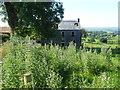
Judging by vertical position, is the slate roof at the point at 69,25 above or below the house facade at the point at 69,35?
above

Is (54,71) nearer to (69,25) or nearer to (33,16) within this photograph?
(33,16)

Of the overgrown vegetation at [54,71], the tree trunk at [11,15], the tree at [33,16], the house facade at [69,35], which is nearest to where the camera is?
the overgrown vegetation at [54,71]

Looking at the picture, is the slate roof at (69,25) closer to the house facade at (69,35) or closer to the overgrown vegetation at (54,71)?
the house facade at (69,35)

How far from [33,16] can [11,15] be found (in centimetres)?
154

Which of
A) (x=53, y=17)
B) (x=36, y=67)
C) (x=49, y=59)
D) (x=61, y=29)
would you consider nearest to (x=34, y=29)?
(x=53, y=17)

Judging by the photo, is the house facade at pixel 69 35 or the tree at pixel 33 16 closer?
the tree at pixel 33 16

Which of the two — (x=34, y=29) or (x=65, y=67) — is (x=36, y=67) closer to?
(x=65, y=67)

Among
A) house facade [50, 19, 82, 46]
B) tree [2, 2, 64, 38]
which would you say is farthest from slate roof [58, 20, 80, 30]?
tree [2, 2, 64, 38]

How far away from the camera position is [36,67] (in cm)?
268

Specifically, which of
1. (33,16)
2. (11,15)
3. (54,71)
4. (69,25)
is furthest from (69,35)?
(54,71)

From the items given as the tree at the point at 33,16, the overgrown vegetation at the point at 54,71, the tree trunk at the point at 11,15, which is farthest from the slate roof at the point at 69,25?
the overgrown vegetation at the point at 54,71

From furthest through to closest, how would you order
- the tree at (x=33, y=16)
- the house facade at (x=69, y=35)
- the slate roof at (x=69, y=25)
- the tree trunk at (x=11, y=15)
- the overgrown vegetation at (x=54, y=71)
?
the slate roof at (x=69, y=25) → the house facade at (x=69, y=35) → the tree trunk at (x=11, y=15) → the tree at (x=33, y=16) → the overgrown vegetation at (x=54, y=71)

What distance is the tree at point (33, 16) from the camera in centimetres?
893

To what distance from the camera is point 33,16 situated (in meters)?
9.23
